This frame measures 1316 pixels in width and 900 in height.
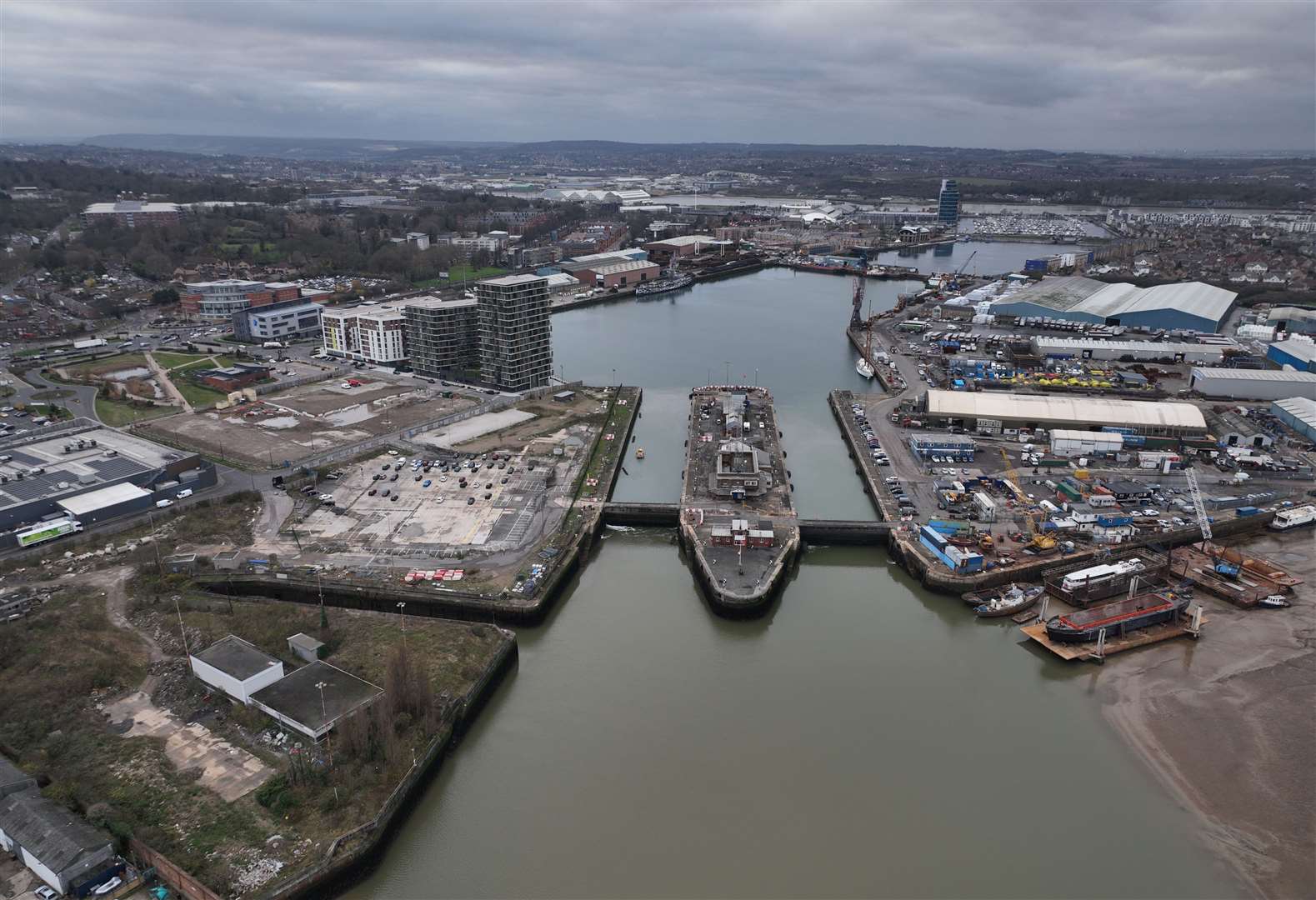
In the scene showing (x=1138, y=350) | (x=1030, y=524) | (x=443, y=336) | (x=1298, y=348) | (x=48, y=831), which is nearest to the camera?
(x=48, y=831)

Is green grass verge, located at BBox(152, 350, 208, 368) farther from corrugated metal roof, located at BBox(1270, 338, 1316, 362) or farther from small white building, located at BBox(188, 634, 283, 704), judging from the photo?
corrugated metal roof, located at BBox(1270, 338, 1316, 362)

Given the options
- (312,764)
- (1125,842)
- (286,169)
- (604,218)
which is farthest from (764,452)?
(286,169)

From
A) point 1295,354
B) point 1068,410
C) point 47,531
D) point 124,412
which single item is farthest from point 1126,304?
point 47,531

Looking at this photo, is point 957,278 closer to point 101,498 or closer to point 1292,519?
point 1292,519

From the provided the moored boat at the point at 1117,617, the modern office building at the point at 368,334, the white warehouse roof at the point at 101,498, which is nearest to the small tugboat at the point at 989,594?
the moored boat at the point at 1117,617

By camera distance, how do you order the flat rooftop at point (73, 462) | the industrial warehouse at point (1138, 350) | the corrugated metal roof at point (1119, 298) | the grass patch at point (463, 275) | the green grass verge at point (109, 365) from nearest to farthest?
the flat rooftop at point (73, 462), the green grass verge at point (109, 365), the industrial warehouse at point (1138, 350), the corrugated metal roof at point (1119, 298), the grass patch at point (463, 275)

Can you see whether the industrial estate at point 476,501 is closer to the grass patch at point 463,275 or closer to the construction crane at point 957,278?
the construction crane at point 957,278
